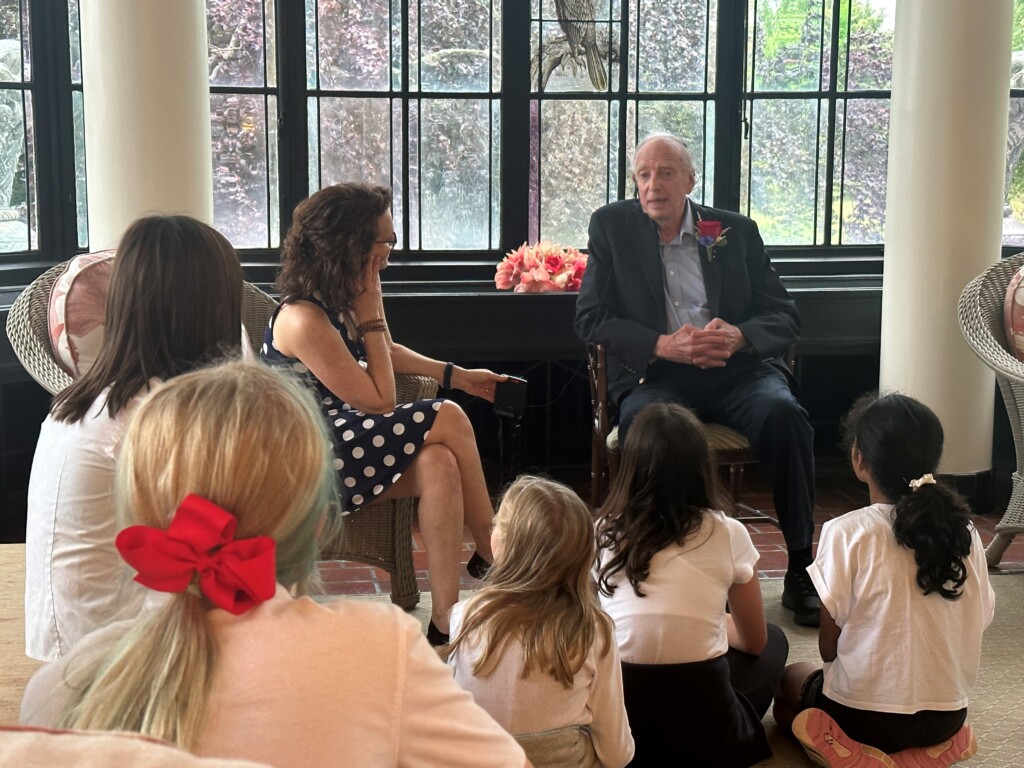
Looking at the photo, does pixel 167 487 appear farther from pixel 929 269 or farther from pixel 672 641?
pixel 929 269

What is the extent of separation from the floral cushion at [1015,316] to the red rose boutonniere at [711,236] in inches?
35.8

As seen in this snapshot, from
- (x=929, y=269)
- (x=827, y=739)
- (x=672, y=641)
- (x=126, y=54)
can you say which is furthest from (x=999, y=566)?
(x=126, y=54)

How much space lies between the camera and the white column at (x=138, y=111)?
3906 millimetres

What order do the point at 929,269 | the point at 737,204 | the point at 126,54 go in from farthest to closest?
the point at 737,204 → the point at 929,269 → the point at 126,54

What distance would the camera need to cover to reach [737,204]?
5.25m

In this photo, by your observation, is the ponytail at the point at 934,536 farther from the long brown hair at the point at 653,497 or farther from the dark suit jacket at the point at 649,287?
the dark suit jacket at the point at 649,287

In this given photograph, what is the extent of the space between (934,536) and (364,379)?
1.48 m

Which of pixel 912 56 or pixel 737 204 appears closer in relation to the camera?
pixel 912 56

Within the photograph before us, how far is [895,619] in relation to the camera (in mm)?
2361

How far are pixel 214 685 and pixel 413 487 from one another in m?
2.10

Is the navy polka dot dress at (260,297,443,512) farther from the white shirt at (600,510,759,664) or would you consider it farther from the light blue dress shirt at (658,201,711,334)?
the light blue dress shirt at (658,201,711,334)

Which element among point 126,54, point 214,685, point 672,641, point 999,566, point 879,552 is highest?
point 126,54

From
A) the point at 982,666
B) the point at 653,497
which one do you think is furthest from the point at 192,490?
the point at 982,666

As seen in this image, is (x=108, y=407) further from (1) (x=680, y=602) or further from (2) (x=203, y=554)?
(1) (x=680, y=602)
